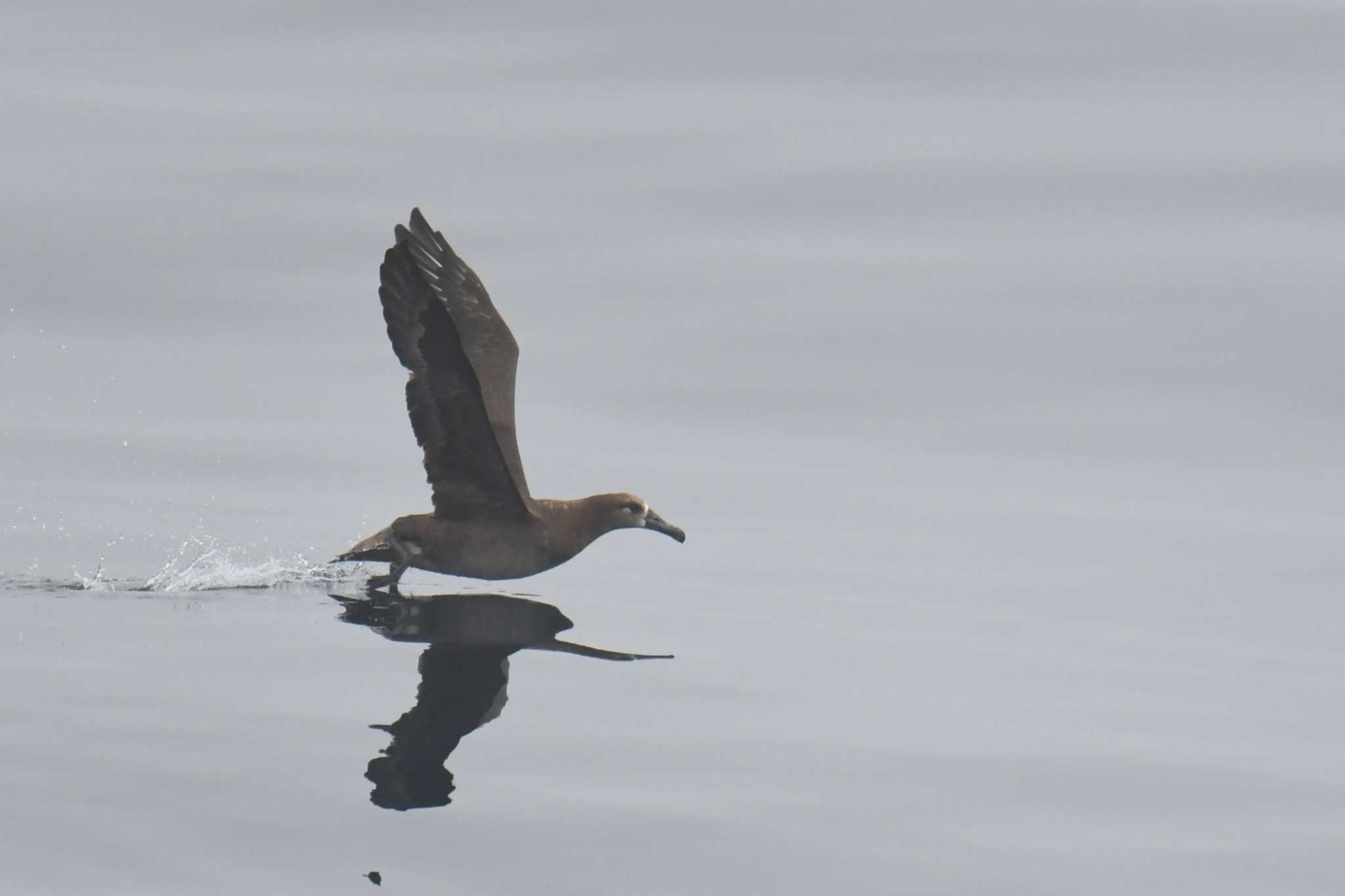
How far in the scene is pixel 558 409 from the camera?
14586 mm

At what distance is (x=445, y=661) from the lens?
10.4m

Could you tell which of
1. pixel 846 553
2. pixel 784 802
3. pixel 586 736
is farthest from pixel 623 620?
pixel 784 802

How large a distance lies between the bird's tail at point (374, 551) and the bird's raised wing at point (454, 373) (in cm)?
37

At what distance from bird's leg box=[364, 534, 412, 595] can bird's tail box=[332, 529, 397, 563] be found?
0.07ft

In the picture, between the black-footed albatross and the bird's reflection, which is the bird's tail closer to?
the black-footed albatross

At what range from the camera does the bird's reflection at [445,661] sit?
8547 millimetres

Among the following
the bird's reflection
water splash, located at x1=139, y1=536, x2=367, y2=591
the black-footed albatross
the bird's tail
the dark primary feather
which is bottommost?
the bird's reflection

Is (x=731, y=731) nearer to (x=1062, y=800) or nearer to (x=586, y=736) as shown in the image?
(x=586, y=736)

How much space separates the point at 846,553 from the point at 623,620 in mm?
1652

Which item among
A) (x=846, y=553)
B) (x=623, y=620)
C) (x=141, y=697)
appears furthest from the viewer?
(x=846, y=553)

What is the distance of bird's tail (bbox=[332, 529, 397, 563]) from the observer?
12023mm

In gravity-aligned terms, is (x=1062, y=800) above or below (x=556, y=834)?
above

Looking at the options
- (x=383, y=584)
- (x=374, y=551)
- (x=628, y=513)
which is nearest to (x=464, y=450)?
(x=374, y=551)

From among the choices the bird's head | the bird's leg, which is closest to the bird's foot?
the bird's leg
